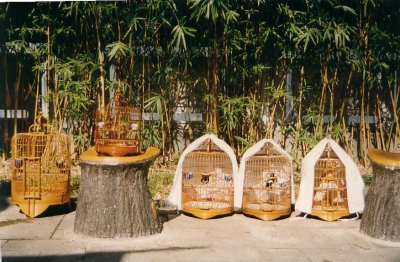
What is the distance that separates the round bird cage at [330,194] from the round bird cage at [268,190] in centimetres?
31

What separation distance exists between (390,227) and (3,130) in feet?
19.0

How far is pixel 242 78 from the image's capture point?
6.88m

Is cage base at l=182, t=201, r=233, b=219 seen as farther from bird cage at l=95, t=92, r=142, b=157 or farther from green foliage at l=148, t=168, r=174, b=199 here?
bird cage at l=95, t=92, r=142, b=157

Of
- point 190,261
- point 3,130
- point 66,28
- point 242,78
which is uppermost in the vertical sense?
point 66,28

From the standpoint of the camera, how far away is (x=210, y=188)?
5.56 m

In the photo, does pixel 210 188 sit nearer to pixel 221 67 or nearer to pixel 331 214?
pixel 331 214

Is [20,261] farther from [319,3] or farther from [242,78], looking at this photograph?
[319,3]

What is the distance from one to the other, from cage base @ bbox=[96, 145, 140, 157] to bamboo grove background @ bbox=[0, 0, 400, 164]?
1434mm

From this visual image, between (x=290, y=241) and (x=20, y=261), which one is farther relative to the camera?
(x=290, y=241)

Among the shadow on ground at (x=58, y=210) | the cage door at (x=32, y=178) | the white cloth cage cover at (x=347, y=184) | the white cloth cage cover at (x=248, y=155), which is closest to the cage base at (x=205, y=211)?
the white cloth cage cover at (x=248, y=155)

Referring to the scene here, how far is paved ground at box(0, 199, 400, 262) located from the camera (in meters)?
4.16

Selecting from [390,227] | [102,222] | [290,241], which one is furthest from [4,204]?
[390,227]

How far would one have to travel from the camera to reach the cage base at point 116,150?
185 inches

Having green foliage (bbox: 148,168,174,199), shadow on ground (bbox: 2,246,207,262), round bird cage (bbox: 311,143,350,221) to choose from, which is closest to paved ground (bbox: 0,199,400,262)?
shadow on ground (bbox: 2,246,207,262)
